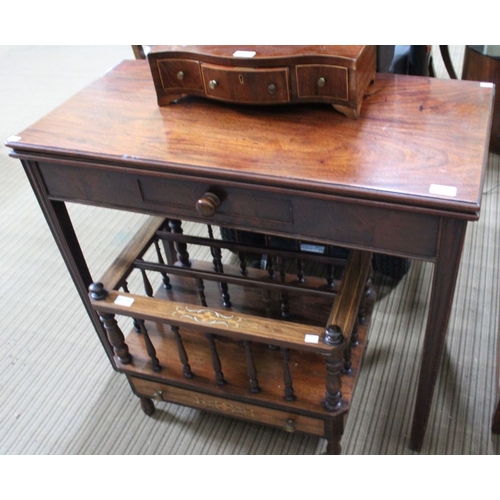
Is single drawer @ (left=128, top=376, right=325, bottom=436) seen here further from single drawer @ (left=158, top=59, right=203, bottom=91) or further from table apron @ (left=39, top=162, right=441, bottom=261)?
single drawer @ (left=158, top=59, right=203, bottom=91)

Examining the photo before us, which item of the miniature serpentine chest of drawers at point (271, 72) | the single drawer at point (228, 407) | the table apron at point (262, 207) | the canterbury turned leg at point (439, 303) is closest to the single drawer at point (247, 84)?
the miniature serpentine chest of drawers at point (271, 72)

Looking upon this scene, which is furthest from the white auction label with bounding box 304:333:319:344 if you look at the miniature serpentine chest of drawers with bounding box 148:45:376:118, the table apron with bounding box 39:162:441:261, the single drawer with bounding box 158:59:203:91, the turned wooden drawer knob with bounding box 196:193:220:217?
the single drawer with bounding box 158:59:203:91

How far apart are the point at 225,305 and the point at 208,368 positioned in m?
0.19

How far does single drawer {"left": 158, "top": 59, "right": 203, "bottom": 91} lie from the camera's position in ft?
3.25

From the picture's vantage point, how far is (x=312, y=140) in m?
0.93

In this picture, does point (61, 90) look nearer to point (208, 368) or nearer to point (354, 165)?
point (208, 368)

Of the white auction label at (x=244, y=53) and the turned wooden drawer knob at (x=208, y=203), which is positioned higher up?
the white auction label at (x=244, y=53)

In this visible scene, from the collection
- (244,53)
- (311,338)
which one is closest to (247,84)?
(244,53)

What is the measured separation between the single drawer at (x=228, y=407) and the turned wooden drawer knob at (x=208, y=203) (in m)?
0.49

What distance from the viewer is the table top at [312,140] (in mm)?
828

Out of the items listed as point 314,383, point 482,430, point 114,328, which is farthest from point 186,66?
point 482,430

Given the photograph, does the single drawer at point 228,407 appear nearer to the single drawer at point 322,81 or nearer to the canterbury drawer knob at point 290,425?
the canterbury drawer knob at point 290,425

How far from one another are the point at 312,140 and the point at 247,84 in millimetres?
161

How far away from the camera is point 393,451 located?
4.14ft
